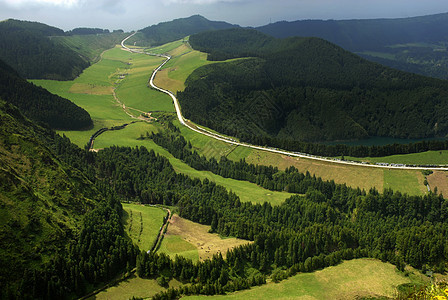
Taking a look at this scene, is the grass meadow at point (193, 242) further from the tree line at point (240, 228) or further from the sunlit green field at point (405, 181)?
the sunlit green field at point (405, 181)

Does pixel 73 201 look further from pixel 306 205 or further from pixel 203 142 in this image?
pixel 203 142

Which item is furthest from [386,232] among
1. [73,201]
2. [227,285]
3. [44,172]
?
[44,172]

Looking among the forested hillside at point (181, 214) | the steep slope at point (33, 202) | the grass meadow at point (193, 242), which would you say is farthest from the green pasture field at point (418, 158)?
the steep slope at point (33, 202)

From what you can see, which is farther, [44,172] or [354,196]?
[354,196]

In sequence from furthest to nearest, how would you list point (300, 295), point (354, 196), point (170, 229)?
point (354, 196) → point (170, 229) → point (300, 295)

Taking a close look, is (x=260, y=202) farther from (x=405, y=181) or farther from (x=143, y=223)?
(x=405, y=181)

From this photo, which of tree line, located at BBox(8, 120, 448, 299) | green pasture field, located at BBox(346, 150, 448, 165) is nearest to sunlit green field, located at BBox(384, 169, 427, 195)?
tree line, located at BBox(8, 120, 448, 299)

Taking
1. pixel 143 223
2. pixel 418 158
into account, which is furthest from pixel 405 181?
pixel 143 223
